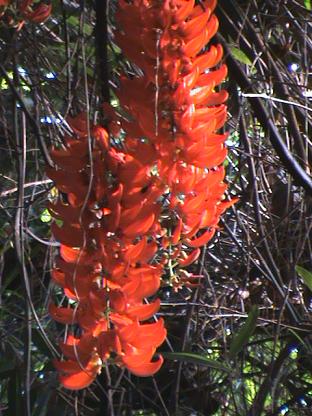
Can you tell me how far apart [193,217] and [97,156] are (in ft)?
0.37

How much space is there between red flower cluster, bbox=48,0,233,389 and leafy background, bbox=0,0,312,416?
0.33 meters

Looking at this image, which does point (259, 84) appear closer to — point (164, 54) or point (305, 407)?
point (305, 407)

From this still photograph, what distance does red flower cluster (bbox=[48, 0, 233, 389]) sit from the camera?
0.68 m

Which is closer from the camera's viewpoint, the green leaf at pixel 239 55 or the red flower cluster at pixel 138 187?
Answer: the red flower cluster at pixel 138 187

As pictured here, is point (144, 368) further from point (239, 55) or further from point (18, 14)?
point (239, 55)

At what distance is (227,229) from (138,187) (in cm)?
62

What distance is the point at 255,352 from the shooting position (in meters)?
1.58

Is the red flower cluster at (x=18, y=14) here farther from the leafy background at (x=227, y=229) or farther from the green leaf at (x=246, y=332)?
the green leaf at (x=246, y=332)

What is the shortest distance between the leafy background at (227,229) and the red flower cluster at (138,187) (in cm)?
33

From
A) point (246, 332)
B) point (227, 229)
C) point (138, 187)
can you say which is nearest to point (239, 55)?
point (227, 229)

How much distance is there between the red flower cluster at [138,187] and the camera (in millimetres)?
682

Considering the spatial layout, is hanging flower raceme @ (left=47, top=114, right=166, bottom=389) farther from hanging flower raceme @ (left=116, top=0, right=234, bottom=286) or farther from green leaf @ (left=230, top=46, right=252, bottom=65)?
green leaf @ (left=230, top=46, right=252, bottom=65)

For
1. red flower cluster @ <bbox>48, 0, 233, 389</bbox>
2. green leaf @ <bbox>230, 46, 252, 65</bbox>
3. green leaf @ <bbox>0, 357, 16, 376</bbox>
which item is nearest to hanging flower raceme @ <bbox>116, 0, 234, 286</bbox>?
red flower cluster @ <bbox>48, 0, 233, 389</bbox>

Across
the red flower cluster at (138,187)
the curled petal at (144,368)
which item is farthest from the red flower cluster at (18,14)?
the curled petal at (144,368)
